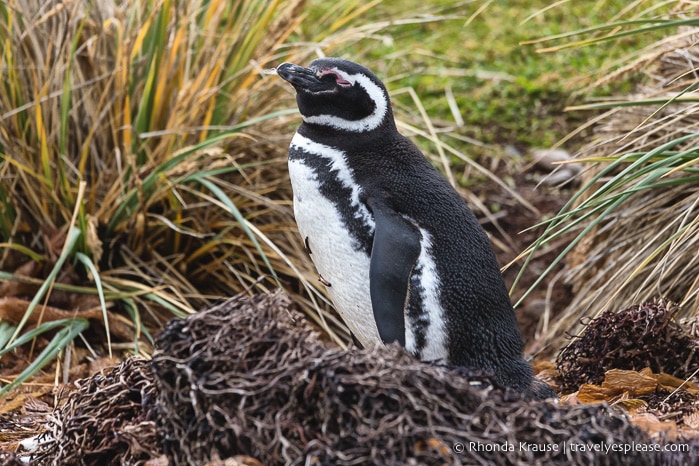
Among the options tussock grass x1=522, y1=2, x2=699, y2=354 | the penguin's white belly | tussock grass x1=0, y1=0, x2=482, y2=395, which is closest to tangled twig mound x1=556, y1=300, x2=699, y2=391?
tussock grass x1=522, y1=2, x2=699, y2=354

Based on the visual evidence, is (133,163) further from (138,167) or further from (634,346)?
(634,346)

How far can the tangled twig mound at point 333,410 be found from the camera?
168cm

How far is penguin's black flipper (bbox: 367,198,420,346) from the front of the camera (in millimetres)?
2479

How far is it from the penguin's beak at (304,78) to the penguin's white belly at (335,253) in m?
0.25

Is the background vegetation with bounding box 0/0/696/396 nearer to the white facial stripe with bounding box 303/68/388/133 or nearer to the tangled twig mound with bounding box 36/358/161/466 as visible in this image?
the white facial stripe with bounding box 303/68/388/133

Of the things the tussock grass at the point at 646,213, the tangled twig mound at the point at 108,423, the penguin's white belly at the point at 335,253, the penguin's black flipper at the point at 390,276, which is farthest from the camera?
the tussock grass at the point at 646,213

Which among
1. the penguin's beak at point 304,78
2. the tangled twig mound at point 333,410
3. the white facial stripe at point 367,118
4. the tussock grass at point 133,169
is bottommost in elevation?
the tussock grass at point 133,169

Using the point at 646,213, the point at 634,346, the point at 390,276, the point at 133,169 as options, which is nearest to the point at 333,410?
the point at 390,276

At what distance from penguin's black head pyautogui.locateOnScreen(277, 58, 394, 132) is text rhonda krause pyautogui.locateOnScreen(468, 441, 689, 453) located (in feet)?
4.35

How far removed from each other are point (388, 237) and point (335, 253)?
25cm

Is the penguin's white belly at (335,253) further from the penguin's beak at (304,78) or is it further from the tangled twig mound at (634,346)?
the tangled twig mound at (634,346)

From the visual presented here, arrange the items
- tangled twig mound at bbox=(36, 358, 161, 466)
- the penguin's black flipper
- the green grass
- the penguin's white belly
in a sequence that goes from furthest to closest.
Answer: the green grass < the penguin's white belly < the penguin's black flipper < tangled twig mound at bbox=(36, 358, 161, 466)

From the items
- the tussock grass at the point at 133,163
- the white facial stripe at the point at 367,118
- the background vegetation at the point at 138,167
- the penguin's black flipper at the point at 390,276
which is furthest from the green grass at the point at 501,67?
the penguin's black flipper at the point at 390,276

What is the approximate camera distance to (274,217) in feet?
12.7
